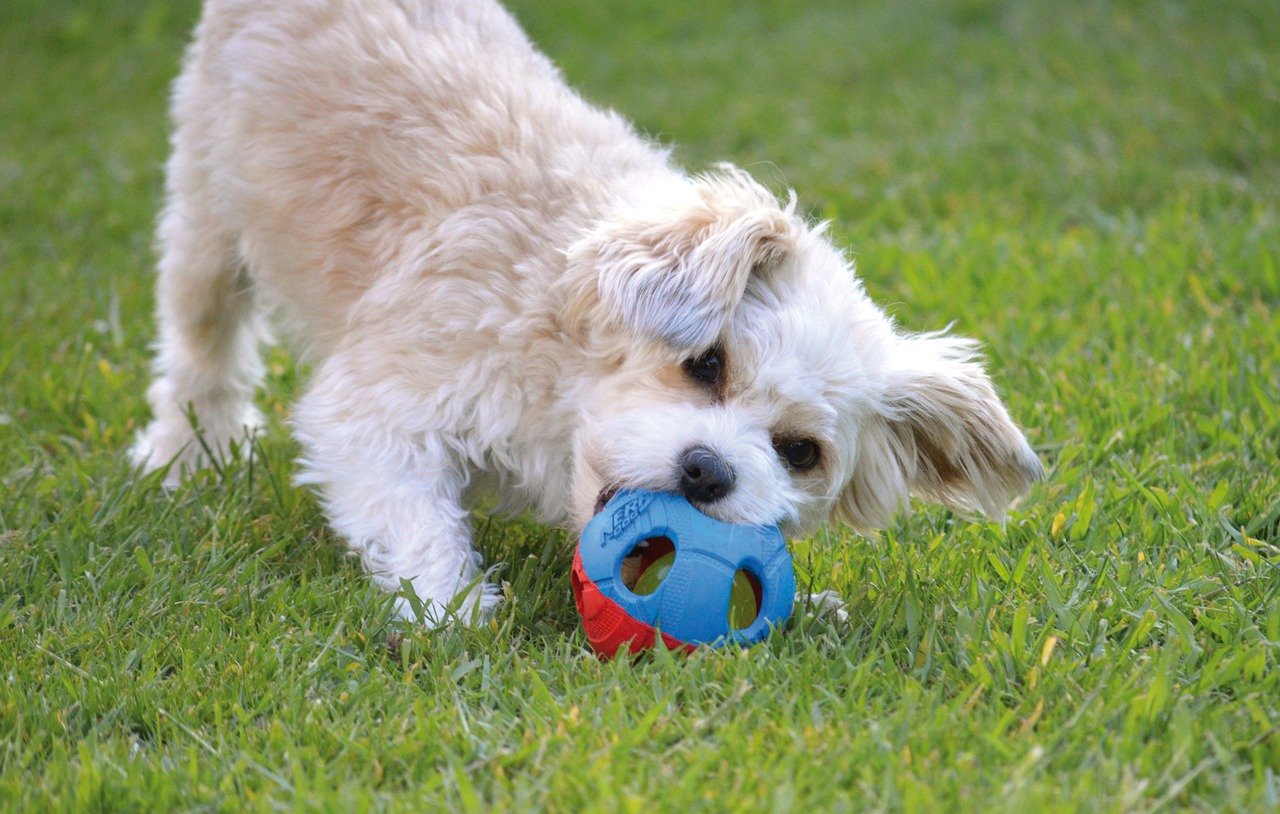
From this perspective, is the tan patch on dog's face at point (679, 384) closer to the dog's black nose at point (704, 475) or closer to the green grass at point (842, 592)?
the dog's black nose at point (704, 475)

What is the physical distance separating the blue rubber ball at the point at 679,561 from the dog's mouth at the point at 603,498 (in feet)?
0.36

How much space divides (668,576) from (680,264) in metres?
0.78

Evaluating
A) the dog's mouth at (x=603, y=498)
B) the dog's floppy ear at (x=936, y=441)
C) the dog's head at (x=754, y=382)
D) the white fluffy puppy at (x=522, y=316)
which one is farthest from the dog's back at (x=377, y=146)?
the dog's floppy ear at (x=936, y=441)

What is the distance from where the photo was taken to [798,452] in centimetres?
350

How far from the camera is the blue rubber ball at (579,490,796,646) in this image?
3090mm

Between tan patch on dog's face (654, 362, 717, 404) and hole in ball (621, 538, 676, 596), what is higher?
tan patch on dog's face (654, 362, 717, 404)

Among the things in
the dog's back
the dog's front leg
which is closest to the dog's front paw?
the dog's front leg

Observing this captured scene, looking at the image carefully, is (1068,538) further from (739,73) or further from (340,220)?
(739,73)

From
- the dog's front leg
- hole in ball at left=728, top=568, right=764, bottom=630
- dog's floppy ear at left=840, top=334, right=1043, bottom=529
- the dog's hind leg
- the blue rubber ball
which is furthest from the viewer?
the dog's hind leg

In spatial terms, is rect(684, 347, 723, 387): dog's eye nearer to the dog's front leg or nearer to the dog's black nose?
the dog's black nose

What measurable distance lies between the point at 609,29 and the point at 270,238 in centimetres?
785

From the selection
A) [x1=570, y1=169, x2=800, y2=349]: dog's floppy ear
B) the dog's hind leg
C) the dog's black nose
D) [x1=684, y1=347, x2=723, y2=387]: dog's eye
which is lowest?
the dog's hind leg

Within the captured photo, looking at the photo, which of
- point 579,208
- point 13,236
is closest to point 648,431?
point 579,208

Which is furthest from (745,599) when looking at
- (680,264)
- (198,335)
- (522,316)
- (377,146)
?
(198,335)
